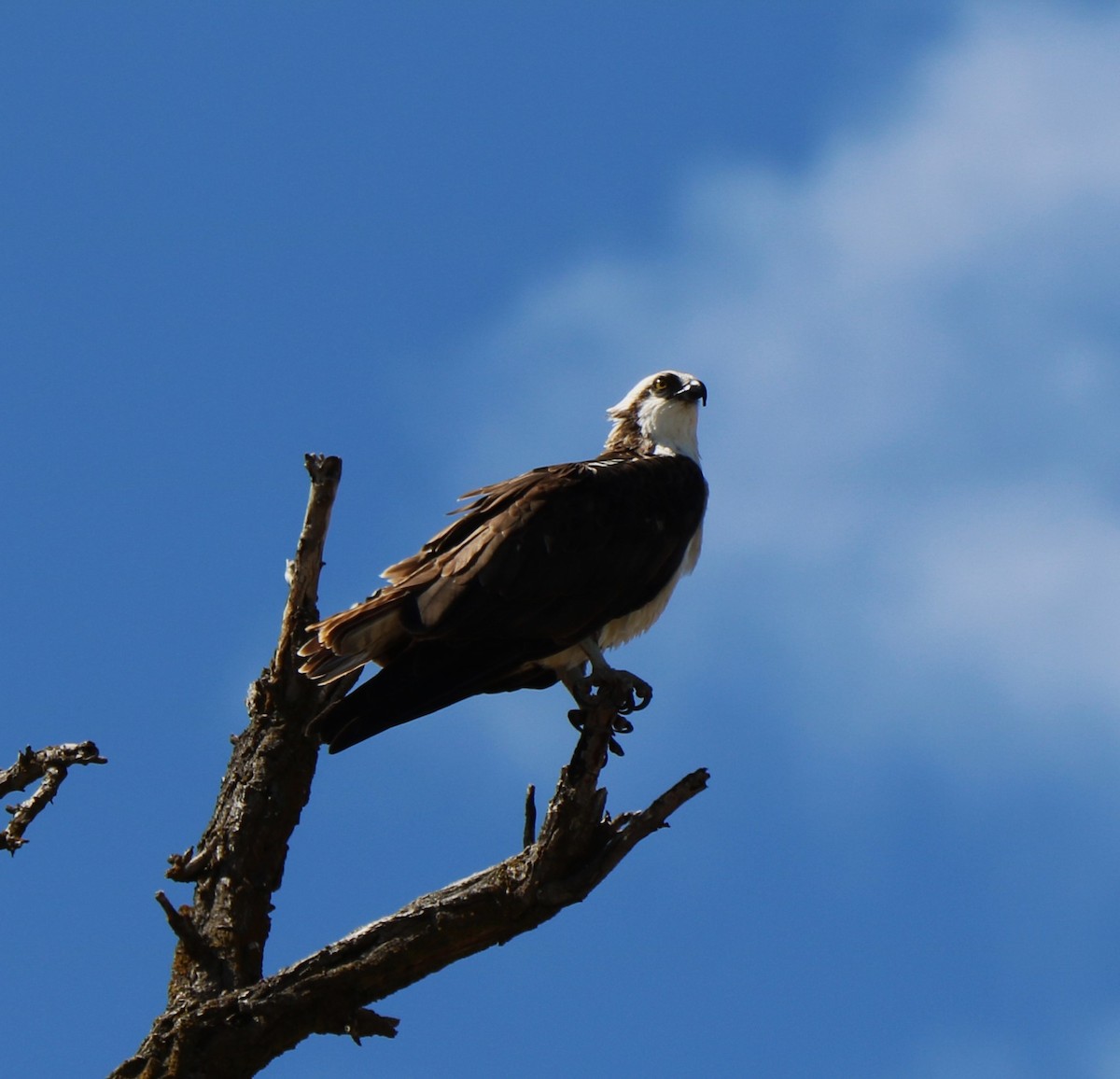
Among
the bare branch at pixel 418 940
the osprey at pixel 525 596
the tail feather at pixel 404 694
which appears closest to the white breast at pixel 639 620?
the osprey at pixel 525 596

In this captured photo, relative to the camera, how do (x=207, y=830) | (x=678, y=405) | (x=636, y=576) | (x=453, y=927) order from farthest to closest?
1. (x=678, y=405)
2. (x=636, y=576)
3. (x=207, y=830)
4. (x=453, y=927)

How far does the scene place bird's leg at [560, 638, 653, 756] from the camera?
6.66 m

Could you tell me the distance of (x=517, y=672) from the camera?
723 cm

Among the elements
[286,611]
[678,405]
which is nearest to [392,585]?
[286,611]

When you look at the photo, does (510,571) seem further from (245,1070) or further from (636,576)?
(245,1070)

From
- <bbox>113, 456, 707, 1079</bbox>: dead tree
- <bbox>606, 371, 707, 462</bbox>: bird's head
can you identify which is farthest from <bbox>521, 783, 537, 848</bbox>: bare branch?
<bbox>606, 371, 707, 462</bbox>: bird's head

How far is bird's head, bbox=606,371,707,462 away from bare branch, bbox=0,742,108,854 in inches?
136

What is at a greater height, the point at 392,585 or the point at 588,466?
the point at 588,466

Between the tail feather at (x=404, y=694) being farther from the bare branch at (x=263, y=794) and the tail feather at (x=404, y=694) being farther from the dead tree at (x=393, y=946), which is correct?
the dead tree at (x=393, y=946)

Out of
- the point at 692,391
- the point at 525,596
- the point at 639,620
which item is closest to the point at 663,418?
the point at 692,391

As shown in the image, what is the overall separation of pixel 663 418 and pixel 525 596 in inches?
80.9

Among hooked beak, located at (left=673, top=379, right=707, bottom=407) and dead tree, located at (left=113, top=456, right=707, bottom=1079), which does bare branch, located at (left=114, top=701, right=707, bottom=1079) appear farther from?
hooked beak, located at (left=673, top=379, right=707, bottom=407)

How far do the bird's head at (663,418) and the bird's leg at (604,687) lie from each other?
1.60 m

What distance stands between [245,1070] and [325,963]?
0.51 metres
